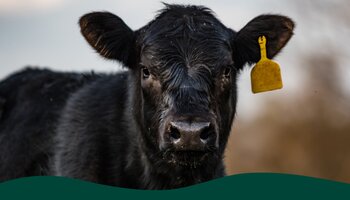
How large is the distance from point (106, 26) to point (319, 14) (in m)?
10.2

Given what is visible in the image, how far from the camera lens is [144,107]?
25.9 feet

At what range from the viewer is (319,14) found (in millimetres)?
17828

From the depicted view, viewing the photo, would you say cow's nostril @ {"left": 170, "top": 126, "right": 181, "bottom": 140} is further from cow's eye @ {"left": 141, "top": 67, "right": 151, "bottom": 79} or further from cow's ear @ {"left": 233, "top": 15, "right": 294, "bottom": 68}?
cow's ear @ {"left": 233, "top": 15, "right": 294, "bottom": 68}

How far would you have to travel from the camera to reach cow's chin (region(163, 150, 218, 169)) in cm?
703

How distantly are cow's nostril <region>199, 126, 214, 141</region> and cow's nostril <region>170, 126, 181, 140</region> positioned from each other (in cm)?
19

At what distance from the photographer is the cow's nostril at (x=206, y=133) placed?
22.5 ft

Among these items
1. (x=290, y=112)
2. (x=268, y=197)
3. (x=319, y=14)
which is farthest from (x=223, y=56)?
(x=290, y=112)

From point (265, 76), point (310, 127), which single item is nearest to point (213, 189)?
point (265, 76)

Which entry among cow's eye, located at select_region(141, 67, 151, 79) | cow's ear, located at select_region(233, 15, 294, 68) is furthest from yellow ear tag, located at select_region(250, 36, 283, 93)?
cow's eye, located at select_region(141, 67, 151, 79)

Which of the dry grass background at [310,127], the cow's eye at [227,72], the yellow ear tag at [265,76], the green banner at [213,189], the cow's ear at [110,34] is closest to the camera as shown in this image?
the green banner at [213,189]

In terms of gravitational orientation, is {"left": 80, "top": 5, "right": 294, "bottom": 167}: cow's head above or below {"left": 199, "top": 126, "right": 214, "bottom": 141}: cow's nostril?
above

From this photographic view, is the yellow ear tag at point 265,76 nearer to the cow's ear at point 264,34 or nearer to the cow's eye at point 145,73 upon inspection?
the cow's ear at point 264,34

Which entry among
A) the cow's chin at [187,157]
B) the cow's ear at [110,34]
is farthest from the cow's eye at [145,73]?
the cow's chin at [187,157]

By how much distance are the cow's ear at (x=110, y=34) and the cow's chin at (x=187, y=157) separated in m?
1.50
